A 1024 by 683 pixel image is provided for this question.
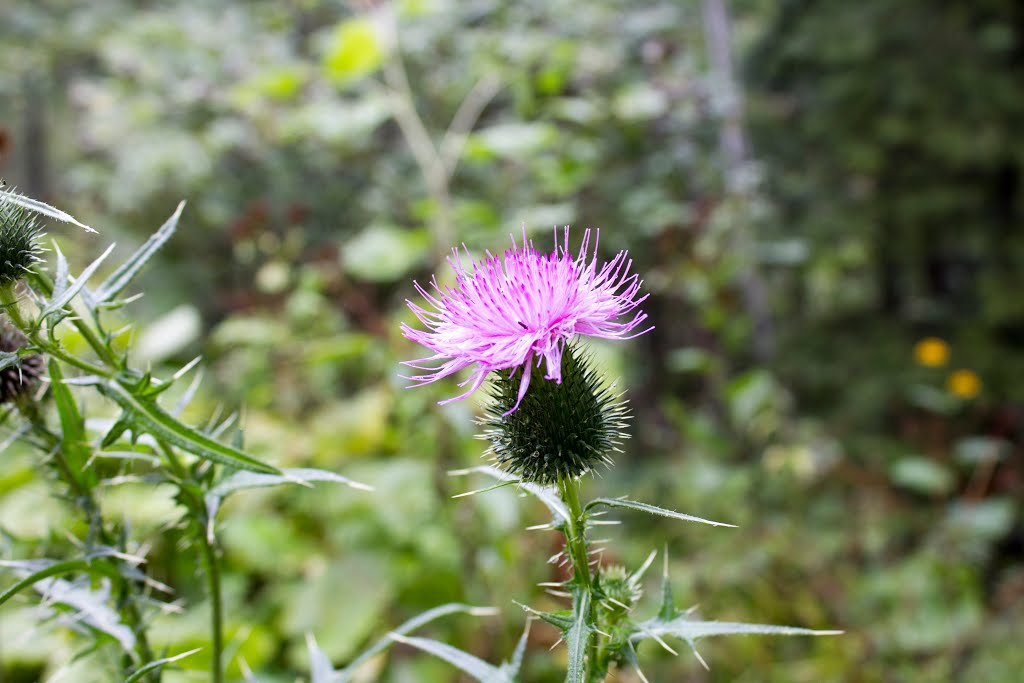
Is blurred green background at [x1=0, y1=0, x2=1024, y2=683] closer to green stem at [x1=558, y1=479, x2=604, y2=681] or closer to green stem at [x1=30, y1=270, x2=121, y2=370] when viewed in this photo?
green stem at [x1=30, y1=270, x2=121, y2=370]

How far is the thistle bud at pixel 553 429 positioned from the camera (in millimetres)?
1083

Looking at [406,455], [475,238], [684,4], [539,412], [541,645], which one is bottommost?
[541,645]

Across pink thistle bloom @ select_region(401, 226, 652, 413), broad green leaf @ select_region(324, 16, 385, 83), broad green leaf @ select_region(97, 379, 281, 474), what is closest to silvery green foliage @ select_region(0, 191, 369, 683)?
broad green leaf @ select_region(97, 379, 281, 474)

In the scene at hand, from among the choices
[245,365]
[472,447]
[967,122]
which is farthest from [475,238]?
[967,122]

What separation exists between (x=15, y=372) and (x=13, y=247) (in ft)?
0.87

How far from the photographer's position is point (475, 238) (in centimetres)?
331

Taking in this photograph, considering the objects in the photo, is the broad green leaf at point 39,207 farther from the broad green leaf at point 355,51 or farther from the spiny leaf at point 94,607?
the broad green leaf at point 355,51

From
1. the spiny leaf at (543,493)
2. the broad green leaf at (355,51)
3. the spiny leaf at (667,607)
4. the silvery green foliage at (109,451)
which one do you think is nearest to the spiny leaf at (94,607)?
the silvery green foliage at (109,451)

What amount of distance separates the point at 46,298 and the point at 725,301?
3.28m

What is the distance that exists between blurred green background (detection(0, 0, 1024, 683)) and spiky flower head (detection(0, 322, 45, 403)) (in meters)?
0.61

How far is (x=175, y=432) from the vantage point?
3.17 ft

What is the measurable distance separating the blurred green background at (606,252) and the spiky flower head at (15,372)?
0.61 m

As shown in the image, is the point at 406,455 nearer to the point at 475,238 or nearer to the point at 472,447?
the point at 472,447

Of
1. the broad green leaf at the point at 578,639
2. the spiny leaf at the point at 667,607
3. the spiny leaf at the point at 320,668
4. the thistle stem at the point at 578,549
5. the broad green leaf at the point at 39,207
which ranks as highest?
the broad green leaf at the point at 39,207
